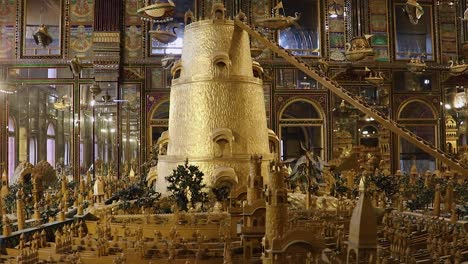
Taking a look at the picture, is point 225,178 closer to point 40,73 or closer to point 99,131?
point 99,131

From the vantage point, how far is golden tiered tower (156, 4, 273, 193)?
11.4 metres

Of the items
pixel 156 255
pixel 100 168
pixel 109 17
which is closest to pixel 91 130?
pixel 100 168

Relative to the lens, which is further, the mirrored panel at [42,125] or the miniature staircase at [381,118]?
the mirrored panel at [42,125]

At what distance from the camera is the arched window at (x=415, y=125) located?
19.3 m

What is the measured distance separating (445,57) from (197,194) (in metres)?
13.0

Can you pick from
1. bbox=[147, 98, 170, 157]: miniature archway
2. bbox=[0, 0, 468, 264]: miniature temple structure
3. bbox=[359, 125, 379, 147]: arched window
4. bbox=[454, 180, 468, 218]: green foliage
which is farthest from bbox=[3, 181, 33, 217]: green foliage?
bbox=[359, 125, 379, 147]: arched window

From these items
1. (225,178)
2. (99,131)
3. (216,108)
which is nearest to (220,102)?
(216,108)

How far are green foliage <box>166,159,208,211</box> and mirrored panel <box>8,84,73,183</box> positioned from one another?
8.24 metres

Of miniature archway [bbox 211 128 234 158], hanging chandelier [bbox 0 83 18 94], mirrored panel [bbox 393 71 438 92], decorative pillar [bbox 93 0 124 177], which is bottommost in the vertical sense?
miniature archway [bbox 211 128 234 158]

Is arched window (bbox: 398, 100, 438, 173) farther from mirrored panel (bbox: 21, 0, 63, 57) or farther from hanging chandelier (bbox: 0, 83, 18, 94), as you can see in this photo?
hanging chandelier (bbox: 0, 83, 18, 94)

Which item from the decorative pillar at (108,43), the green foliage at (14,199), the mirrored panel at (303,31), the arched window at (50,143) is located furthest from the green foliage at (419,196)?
the arched window at (50,143)

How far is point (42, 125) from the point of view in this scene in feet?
61.9

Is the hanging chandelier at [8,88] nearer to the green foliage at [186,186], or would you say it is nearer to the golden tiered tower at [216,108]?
the golden tiered tower at [216,108]

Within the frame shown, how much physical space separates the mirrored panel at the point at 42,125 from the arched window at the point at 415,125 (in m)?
11.6
